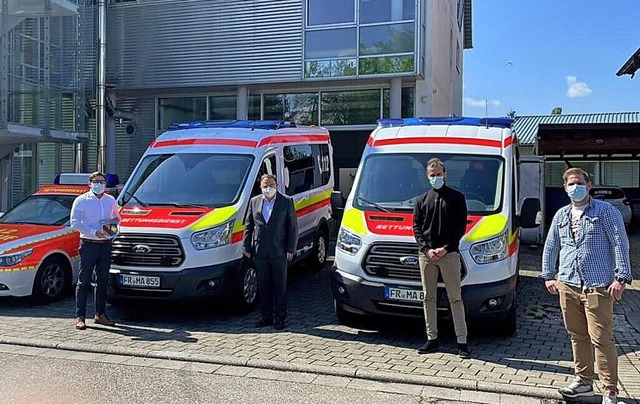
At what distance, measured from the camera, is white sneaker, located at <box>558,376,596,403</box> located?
5.33 meters

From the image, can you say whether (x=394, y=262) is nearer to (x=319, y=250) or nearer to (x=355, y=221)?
(x=355, y=221)

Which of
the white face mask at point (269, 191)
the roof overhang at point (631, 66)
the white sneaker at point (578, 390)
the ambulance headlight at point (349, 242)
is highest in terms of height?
the roof overhang at point (631, 66)

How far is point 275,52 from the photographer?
679 inches

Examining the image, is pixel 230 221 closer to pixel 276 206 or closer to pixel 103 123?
pixel 276 206

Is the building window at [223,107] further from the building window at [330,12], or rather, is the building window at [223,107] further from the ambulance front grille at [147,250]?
the ambulance front grille at [147,250]

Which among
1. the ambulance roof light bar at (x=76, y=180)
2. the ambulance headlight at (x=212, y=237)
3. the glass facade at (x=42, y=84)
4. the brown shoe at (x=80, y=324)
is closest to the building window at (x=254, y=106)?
the glass facade at (x=42, y=84)

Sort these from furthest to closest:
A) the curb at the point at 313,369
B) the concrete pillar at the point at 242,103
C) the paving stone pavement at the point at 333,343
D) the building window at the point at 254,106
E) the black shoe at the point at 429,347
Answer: the building window at the point at 254,106, the concrete pillar at the point at 242,103, the black shoe at the point at 429,347, the paving stone pavement at the point at 333,343, the curb at the point at 313,369

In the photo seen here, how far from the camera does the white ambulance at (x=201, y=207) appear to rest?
7.87m

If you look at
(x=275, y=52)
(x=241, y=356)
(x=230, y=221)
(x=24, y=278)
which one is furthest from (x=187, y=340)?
(x=275, y=52)

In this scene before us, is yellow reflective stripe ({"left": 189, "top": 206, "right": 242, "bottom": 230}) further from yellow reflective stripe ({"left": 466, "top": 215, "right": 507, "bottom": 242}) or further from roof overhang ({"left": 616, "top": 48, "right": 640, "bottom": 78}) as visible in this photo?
roof overhang ({"left": 616, "top": 48, "right": 640, "bottom": 78})

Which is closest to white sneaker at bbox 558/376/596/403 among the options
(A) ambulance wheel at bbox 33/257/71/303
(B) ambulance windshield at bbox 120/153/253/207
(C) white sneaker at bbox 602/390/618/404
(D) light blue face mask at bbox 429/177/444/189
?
(C) white sneaker at bbox 602/390/618/404

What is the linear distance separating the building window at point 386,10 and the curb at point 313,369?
11723 millimetres

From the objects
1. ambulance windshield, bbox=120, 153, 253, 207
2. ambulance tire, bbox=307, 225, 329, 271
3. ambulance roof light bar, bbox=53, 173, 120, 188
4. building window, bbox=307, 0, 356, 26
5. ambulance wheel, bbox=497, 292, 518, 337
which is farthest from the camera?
building window, bbox=307, 0, 356, 26

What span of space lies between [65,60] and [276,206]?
1138 cm
